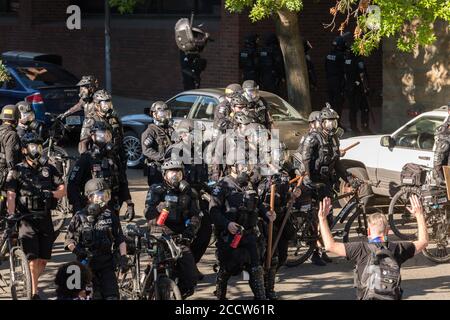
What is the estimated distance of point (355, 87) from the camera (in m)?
23.2

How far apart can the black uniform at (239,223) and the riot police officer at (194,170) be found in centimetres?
142

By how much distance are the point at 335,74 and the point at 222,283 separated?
512 inches

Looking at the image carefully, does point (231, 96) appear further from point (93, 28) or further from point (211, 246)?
point (93, 28)

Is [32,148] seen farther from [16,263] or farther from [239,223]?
[239,223]

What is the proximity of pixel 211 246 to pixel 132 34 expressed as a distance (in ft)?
49.5

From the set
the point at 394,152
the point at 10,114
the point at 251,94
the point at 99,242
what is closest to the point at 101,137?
the point at 10,114

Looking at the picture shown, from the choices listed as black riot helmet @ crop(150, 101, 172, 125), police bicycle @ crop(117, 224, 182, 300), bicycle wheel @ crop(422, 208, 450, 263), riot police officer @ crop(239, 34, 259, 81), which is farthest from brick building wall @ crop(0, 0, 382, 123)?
police bicycle @ crop(117, 224, 182, 300)

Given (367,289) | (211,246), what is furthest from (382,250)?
(211,246)

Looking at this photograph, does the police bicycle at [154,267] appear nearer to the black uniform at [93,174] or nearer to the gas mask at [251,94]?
the black uniform at [93,174]

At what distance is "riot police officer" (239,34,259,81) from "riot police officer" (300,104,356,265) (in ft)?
34.6

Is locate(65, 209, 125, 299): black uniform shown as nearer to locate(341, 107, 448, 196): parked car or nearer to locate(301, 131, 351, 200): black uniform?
locate(301, 131, 351, 200): black uniform

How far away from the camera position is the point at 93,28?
30.0m

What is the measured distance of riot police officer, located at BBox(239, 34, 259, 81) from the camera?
23.8 metres

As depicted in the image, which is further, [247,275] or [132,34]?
[132,34]
